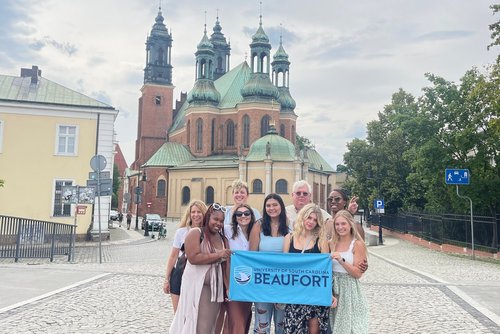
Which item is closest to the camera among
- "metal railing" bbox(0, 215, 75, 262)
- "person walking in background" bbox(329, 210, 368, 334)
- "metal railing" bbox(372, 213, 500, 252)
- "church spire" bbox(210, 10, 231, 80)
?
"person walking in background" bbox(329, 210, 368, 334)

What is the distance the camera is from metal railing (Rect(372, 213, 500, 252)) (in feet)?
64.4

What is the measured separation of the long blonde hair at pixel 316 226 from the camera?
525 cm

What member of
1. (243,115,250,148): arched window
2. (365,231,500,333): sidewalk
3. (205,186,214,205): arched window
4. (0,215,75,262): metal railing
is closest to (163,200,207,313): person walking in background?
(365,231,500,333): sidewalk

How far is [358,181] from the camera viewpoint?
4269 centimetres

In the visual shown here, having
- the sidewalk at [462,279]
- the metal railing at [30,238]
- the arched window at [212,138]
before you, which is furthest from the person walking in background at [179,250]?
the arched window at [212,138]

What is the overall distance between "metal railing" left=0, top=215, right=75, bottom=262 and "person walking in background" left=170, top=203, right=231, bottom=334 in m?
11.1

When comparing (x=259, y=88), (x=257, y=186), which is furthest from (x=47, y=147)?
(x=259, y=88)

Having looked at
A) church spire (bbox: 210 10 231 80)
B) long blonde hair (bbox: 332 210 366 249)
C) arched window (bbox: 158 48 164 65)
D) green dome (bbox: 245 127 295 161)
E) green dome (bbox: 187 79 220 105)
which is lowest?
long blonde hair (bbox: 332 210 366 249)

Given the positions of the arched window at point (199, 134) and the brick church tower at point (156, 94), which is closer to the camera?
the arched window at point (199, 134)

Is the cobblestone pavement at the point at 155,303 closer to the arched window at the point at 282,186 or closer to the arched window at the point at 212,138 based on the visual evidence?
the arched window at the point at 282,186

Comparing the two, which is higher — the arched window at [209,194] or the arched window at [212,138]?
the arched window at [212,138]

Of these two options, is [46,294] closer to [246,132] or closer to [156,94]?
[246,132]

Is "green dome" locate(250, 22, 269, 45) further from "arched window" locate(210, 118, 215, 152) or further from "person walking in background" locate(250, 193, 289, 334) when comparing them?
"person walking in background" locate(250, 193, 289, 334)

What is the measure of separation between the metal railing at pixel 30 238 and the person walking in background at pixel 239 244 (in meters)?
11.0
